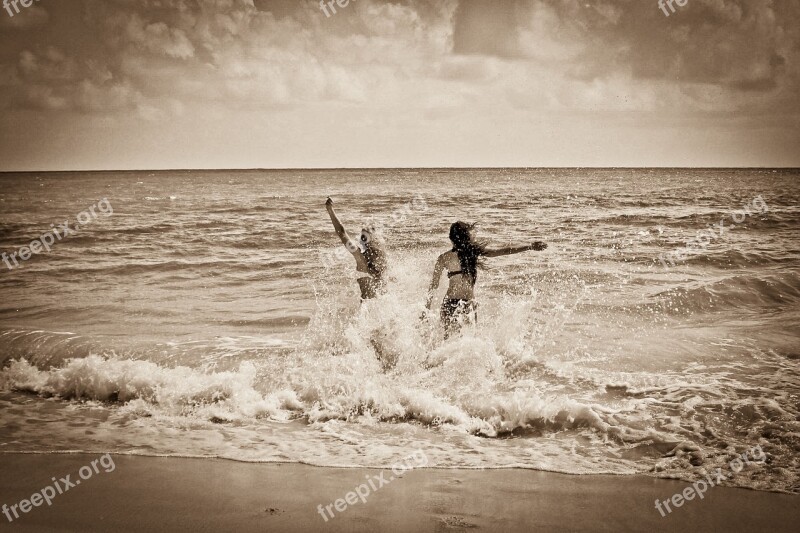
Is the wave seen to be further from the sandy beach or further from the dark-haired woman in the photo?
the sandy beach

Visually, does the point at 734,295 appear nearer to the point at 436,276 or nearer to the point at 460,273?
the point at 460,273

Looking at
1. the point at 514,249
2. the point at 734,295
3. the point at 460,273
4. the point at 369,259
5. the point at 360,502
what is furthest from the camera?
the point at 734,295

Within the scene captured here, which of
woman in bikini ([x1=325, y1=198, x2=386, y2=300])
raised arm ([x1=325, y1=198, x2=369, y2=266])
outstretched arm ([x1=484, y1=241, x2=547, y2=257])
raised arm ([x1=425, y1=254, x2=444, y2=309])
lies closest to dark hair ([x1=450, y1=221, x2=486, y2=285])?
outstretched arm ([x1=484, y1=241, x2=547, y2=257])

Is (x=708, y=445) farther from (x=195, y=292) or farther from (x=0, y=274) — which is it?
(x=0, y=274)

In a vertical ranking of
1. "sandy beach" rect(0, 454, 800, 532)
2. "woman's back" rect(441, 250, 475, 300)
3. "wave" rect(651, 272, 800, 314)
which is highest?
"woman's back" rect(441, 250, 475, 300)

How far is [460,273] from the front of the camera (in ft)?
22.3

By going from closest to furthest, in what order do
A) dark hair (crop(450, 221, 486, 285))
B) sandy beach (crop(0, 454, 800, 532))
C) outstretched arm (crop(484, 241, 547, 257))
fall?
sandy beach (crop(0, 454, 800, 532)), outstretched arm (crop(484, 241, 547, 257)), dark hair (crop(450, 221, 486, 285))

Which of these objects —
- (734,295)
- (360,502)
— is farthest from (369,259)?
(734,295)

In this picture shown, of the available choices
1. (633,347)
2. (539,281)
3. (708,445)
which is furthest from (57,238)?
(708,445)

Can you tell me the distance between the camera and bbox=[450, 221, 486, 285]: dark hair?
6.56 metres

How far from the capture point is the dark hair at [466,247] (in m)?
6.56

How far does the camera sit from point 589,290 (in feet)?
35.4

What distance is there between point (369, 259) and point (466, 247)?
54.0 inches

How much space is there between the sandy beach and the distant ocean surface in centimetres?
24
